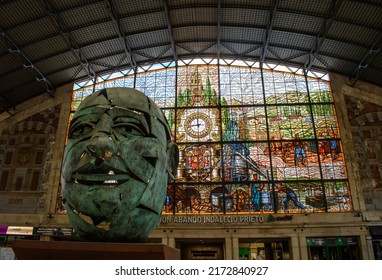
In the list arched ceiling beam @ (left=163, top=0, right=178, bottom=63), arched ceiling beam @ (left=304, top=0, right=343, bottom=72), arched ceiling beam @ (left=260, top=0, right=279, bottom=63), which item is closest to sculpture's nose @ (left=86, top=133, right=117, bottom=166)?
arched ceiling beam @ (left=163, top=0, right=178, bottom=63)

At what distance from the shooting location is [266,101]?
24.1m

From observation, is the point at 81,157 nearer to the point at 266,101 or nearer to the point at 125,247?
the point at 125,247

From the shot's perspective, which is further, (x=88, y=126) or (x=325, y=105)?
(x=325, y=105)

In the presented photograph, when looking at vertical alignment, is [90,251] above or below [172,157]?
below

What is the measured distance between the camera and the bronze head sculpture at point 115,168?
3.86m

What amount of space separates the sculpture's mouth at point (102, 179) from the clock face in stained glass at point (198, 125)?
19.4 m

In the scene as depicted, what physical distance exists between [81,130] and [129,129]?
73 centimetres

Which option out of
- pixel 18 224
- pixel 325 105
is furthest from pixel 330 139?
pixel 18 224

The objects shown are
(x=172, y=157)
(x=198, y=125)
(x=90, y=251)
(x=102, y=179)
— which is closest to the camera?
(x=90, y=251)

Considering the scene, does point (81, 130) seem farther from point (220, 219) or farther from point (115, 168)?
point (220, 219)

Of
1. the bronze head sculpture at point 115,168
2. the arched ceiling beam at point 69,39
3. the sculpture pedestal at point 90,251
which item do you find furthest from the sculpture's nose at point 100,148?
the arched ceiling beam at point 69,39

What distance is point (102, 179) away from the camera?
3871 mm

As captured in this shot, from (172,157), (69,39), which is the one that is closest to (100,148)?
(172,157)

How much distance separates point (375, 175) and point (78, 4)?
22452 millimetres
